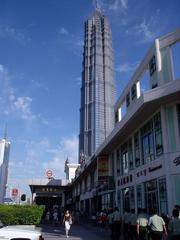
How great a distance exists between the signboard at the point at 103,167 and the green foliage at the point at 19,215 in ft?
32.8

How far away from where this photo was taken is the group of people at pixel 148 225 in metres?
9.74

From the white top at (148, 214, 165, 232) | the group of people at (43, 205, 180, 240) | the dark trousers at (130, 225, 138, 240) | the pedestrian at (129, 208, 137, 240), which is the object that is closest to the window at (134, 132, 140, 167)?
the group of people at (43, 205, 180, 240)

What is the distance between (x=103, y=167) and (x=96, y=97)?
14921cm

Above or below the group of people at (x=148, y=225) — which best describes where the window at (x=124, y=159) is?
above

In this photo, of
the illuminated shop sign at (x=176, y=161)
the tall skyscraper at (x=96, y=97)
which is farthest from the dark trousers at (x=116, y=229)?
the tall skyscraper at (x=96, y=97)

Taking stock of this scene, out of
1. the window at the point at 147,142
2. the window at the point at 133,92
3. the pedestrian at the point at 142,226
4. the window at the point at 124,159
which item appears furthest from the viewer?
the window at the point at 124,159

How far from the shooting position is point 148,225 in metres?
11.7

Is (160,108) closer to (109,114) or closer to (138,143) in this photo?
(138,143)

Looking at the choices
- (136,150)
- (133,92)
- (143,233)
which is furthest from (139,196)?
(143,233)

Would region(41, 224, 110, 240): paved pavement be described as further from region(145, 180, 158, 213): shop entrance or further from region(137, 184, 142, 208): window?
region(145, 180, 158, 213): shop entrance

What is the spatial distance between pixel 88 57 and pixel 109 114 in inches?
1524

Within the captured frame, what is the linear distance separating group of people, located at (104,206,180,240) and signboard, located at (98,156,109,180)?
41.1ft

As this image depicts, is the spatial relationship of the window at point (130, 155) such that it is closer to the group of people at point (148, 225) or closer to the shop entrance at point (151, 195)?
the shop entrance at point (151, 195)

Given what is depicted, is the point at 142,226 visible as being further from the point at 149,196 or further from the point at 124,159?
the point at 124,159
